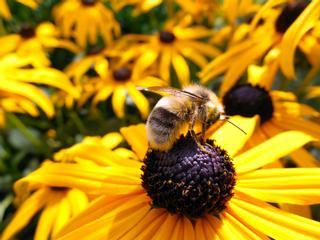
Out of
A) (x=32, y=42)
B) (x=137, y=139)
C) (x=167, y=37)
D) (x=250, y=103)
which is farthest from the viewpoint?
(x=32, y=42)

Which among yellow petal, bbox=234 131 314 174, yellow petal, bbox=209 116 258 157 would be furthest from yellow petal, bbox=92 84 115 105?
yellow petal, bbox=234 131 314 174

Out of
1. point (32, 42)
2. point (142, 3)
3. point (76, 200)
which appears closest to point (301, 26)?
point (76, 200)

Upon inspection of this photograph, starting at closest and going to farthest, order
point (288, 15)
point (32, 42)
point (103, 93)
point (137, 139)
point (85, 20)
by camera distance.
A: point (137, 139) < point (288, 15) < point (103, 93) < point (32, 42) < point (85, 20)

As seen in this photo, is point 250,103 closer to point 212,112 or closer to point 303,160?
point 303,160

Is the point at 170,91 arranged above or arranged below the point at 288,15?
below

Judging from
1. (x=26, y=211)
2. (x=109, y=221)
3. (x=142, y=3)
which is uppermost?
(x=142, y=3)

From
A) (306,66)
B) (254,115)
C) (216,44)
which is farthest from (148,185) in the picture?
(216,44)

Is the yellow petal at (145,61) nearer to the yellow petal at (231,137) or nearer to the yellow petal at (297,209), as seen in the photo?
the yellow petal at (231,137)
